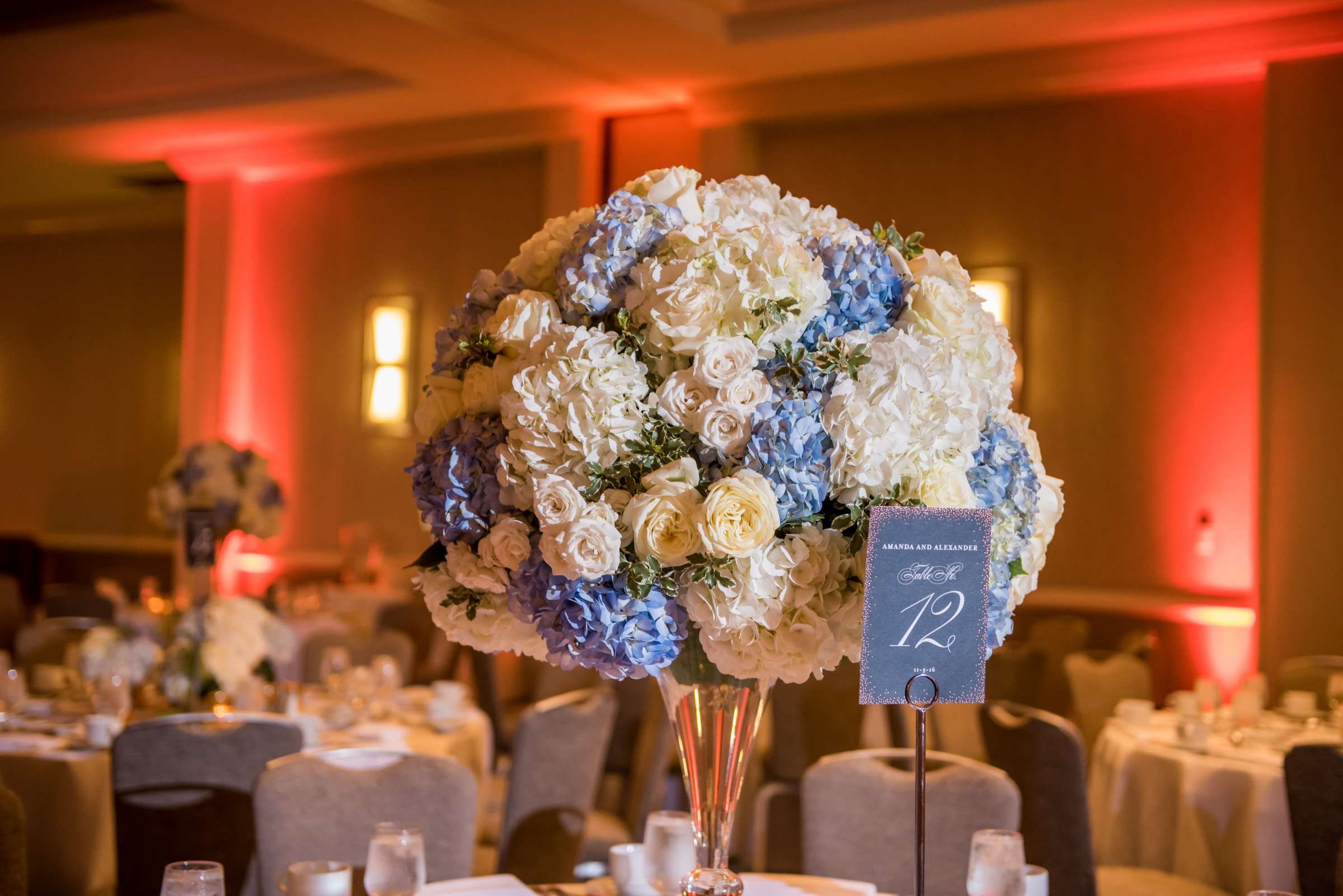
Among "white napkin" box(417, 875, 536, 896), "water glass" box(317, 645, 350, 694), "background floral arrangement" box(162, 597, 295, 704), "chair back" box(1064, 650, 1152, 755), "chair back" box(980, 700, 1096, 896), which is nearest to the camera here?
"white napkin" box(417, 875, 536, 896)

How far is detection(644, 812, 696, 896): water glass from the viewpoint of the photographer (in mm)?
2123

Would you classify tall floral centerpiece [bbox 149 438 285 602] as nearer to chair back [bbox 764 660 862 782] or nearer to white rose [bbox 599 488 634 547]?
chair back [bbox 764 660 862 782]

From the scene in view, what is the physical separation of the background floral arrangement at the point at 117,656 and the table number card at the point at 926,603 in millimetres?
3188

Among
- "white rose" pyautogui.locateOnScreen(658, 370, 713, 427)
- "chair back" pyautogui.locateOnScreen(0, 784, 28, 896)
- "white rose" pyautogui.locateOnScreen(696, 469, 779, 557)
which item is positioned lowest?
"chair back" pyautogui.locateOnScreen(0, 784, 28, 896)

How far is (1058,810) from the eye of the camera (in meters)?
3.55

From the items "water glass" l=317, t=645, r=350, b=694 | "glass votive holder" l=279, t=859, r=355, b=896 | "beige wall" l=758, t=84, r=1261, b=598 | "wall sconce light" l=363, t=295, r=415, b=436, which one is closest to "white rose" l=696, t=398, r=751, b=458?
"glass votive holder" l=279, t=859, r=355, b=896

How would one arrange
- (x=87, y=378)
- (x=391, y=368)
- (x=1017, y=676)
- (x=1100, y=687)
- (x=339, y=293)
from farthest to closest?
(x=87, y=378) < (x=339, y=293) < (x=391, y=368) < (x=1017, y=676) < (x=1100, y=687)

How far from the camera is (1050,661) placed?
659 centimetres

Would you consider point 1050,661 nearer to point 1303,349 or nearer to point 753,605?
point 1303,349

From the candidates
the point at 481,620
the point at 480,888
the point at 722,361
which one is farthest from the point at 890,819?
the point at 722,361

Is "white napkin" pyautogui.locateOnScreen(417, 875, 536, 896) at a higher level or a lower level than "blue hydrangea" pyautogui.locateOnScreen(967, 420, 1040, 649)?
lower

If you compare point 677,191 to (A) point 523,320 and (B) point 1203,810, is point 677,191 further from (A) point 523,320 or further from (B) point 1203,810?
(B) point 1203,810

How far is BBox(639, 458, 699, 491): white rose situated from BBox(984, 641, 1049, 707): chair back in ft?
14.9

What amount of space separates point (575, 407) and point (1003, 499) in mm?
524
